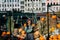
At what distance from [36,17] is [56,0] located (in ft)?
1.83

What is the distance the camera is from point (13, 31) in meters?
2.01

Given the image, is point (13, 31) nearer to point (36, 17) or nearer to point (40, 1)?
point (36, 17)

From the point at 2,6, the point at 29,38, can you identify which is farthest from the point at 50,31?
the point at 2,6

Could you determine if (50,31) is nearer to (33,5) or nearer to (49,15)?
(49,15)

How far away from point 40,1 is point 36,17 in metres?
0.55

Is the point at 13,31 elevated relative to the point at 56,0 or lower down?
lower down

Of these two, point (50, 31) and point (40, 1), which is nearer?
point (50, 31)

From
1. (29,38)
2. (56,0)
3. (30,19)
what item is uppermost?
(56,0)

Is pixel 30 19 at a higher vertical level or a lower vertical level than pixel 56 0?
lower

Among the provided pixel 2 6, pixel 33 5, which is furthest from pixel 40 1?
pixel 2 6

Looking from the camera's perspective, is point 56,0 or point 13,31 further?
point 56,0

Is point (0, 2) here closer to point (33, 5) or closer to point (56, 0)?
point (33, 5)

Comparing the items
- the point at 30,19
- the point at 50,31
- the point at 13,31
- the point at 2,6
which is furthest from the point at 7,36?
the point at 2,6

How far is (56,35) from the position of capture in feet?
6.42
